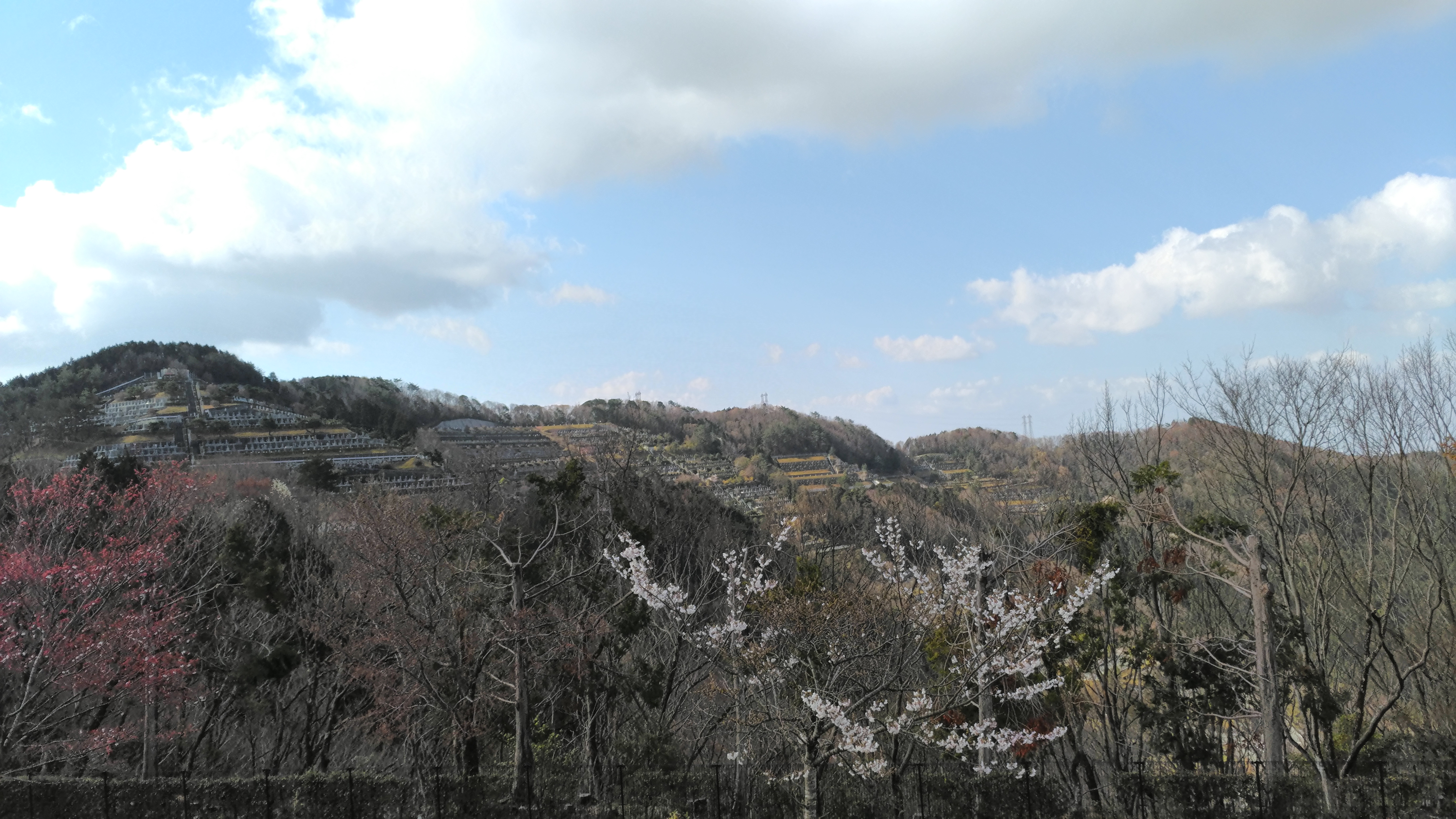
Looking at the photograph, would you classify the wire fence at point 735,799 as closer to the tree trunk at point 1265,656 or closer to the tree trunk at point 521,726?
the tree trunk at point 521,726

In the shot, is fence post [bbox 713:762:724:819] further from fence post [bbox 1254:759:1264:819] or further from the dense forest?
fence post [bbox 1254:759:1264:819]

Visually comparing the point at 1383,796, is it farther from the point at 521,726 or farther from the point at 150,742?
the point at 150,742

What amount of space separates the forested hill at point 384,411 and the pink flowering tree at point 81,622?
31869 mm

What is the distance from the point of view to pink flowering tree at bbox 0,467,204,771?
455 inches

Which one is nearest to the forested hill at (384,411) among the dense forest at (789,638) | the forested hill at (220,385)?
the forested hill at (220,385)

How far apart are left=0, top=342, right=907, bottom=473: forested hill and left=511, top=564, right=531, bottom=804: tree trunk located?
34.5m

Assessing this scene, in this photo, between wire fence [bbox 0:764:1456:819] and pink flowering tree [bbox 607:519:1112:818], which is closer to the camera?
pink flowering tree [bbox 607:519:1112:818]

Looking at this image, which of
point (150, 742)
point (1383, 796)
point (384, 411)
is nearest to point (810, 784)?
point (1383, 796)

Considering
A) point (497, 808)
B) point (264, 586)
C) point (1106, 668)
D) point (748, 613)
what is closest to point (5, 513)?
point (264, 586)

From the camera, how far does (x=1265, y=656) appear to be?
933 centimetres

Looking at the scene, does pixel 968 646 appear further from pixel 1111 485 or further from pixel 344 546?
pixel 344 546

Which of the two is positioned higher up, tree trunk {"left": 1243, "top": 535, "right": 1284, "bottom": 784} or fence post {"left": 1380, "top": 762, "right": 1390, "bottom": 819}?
tree trunk {"left": 1243, "top": 535, "right": 1284, "bottom": 784}

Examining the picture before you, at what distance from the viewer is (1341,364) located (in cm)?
1276

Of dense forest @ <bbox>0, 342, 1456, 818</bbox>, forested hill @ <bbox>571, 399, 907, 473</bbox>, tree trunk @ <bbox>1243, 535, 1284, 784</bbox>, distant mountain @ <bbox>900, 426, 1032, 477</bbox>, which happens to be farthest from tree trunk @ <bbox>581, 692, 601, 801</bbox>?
forested hill @ <bbox>571, 399, 907, 473</bbox>
